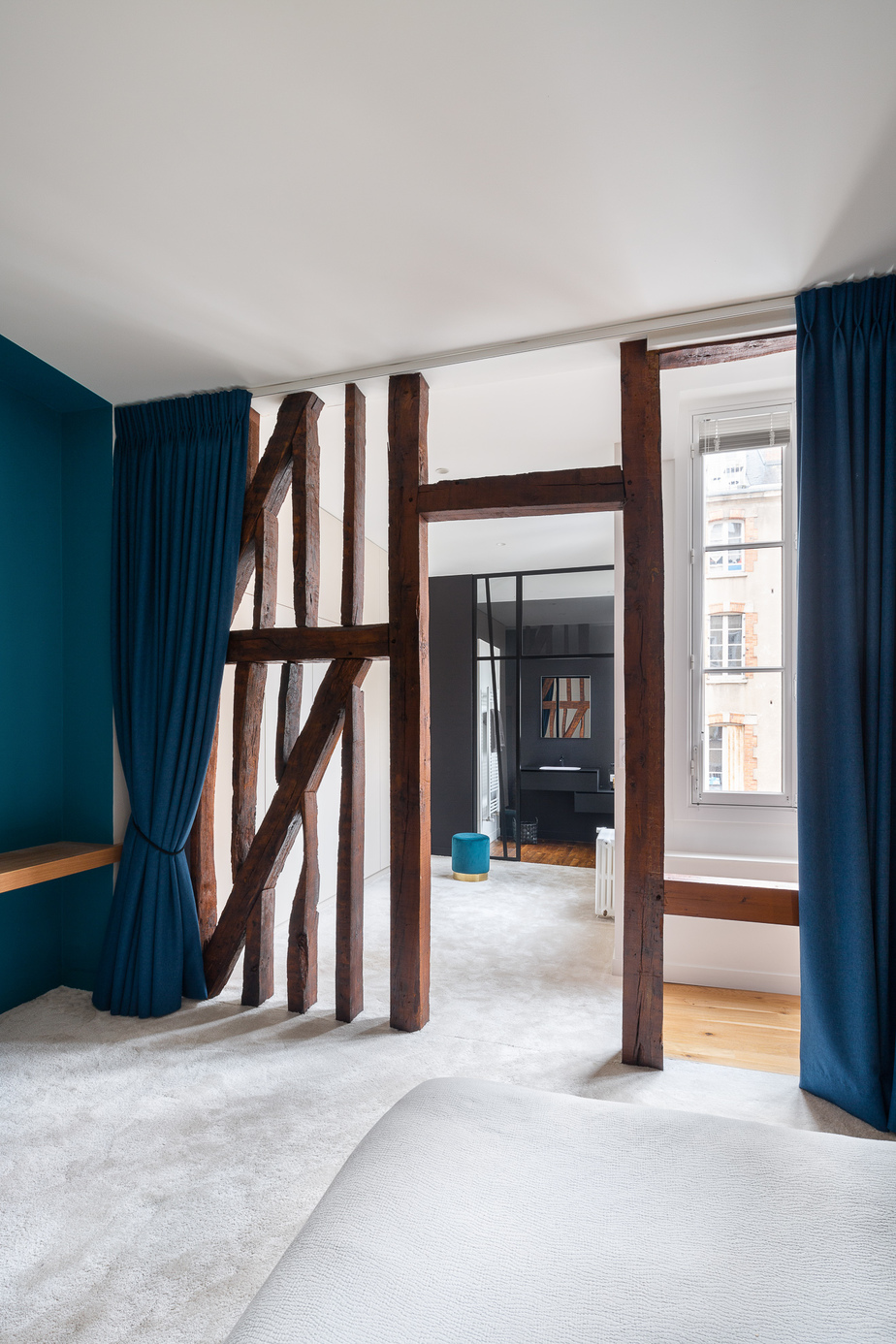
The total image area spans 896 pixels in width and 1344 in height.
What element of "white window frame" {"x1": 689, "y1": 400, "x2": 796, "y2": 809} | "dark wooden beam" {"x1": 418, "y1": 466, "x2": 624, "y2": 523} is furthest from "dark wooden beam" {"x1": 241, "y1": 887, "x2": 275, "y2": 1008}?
"white window frame" {"x1": 689, "y1": 400, "x2": 796, "y2": 809}

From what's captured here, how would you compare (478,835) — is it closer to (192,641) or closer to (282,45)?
(192,641)

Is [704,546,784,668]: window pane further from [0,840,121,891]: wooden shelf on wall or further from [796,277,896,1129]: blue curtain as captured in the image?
[0,840,121,891]: wooden shelf on wall

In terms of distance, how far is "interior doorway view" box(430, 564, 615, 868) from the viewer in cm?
671

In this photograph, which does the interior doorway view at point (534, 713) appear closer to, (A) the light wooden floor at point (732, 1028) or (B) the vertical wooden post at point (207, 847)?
(A) the light wooden floor at point (732, 1028)

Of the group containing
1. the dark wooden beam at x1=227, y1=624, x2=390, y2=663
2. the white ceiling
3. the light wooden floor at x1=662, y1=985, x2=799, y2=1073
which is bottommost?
the light wooden floor at x1=662, y1=985, x2=799, y2=1073

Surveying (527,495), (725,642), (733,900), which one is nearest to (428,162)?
(527,495)

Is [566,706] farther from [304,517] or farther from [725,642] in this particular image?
[304,517]

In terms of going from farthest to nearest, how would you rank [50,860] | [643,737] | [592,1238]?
[50,860], [643,737], [592,1238]

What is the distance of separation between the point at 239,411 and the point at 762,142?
6.97ft

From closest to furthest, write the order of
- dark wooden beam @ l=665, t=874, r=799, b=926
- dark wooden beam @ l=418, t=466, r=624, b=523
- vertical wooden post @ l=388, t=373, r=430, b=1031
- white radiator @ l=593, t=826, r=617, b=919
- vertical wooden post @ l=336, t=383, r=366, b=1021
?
dark wooden beam @ l=665, t=874, r=799, b=926, dark wooden beam @ l=418, t=466, r=624, b=523, vertical wooden post @ l=388, t=373, r=430, b=1031, vertical wooden post @ l=336, t=383, r=366, b=1021, white radiator @ l=593, t=826, r=617, b=919

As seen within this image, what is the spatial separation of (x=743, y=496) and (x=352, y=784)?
7.31 feet

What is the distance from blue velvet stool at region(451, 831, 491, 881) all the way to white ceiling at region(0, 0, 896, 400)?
3.93 meters

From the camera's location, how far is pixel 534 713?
24.0 ft

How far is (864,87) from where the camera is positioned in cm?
162
